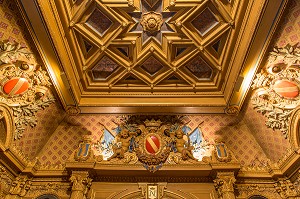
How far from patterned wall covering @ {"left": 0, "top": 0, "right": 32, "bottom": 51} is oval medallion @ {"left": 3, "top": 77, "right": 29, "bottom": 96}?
953mm

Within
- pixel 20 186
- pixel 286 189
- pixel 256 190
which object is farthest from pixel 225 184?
pixel 20 186

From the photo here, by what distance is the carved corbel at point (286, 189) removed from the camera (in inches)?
269

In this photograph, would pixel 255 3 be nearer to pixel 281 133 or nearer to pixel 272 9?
→ pixel 272 9

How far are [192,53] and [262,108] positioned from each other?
262 centimetres

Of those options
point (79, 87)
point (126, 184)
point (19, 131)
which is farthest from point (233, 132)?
point (19, 131)

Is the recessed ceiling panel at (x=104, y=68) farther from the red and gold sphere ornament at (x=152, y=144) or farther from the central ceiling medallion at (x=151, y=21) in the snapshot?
the red and gold sphere ornament at (x=152, y=144)

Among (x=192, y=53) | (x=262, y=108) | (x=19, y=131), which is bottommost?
(x=19, y=131)

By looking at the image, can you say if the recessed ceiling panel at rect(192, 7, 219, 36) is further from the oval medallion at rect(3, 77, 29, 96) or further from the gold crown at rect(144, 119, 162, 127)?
the oval medallion at rect(3, 77, 29, 96)

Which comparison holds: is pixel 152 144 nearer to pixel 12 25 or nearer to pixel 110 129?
Result: pixel 110 129

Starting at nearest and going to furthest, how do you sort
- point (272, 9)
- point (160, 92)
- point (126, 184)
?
1. point (272, 9)
2. point (126, 184)
3. point (160, 92)

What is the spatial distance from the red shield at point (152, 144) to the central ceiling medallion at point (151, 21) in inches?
133

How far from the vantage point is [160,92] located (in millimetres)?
8016

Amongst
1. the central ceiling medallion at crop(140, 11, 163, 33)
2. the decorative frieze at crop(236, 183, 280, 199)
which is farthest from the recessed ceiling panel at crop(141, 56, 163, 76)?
the decorative frieze at crop(236, 183, 280, 199)

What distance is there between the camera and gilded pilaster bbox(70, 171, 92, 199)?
6.73 metres
